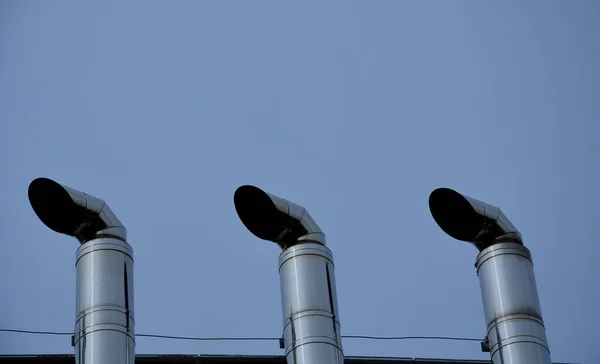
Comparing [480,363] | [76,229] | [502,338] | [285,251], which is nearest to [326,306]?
[285,251]

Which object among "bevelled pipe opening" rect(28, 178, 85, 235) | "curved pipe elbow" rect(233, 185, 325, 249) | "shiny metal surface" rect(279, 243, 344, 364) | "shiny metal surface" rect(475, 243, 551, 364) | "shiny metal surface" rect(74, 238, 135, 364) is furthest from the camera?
"curved pipe elbow" rect(233, 185, 325, 249)

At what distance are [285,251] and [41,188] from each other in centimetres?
453

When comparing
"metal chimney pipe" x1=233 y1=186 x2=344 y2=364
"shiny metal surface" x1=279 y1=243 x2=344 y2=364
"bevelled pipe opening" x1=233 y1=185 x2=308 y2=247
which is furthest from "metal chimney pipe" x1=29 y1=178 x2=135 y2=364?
"shiny metal surface" x1=279 y1=243 x2=344 y2=364

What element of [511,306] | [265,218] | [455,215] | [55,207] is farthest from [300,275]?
A: [55,207]

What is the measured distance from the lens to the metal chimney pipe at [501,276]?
73.0 ft

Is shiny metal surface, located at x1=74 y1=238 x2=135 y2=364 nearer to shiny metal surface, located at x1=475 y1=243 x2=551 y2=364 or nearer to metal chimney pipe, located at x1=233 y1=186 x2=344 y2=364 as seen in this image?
metal chimney pipe, located at x1=233 y1=186 x2=344 y2=364

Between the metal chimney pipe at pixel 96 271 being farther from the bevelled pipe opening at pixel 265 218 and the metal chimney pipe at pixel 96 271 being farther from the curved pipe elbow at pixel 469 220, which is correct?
the curved pipe elbow at pixel 469 220

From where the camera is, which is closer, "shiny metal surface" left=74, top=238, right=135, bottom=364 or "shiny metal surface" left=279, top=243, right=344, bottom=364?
"shiny metal surface" left=74, top=238, right=135, bottom=364

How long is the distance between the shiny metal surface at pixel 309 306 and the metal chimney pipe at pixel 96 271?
108 inches

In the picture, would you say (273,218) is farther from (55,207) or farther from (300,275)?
(55,207)

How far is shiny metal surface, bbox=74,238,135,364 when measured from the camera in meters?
20.9

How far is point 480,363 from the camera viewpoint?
2858 cm

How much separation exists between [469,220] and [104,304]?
707 cm

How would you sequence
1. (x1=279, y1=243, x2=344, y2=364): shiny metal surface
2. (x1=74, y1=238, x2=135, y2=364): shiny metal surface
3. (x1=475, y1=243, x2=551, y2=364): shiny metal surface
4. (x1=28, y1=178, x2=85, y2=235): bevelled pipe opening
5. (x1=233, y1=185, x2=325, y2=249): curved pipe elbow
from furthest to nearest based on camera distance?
(x1=233, y1=185, x2=325, y2=249): curved pipe elbow < (x1=28, y1=178, x2=85, y2=235): bevelled pipe opening < (x1=475, y1=243, x2=551, y2=364): shiny metal surface < (x1=279, y1=243, x2=344, y2=364): shiny metal surface < (x1=74, y1=238, x2=135, y2=364): shiny metal surface
